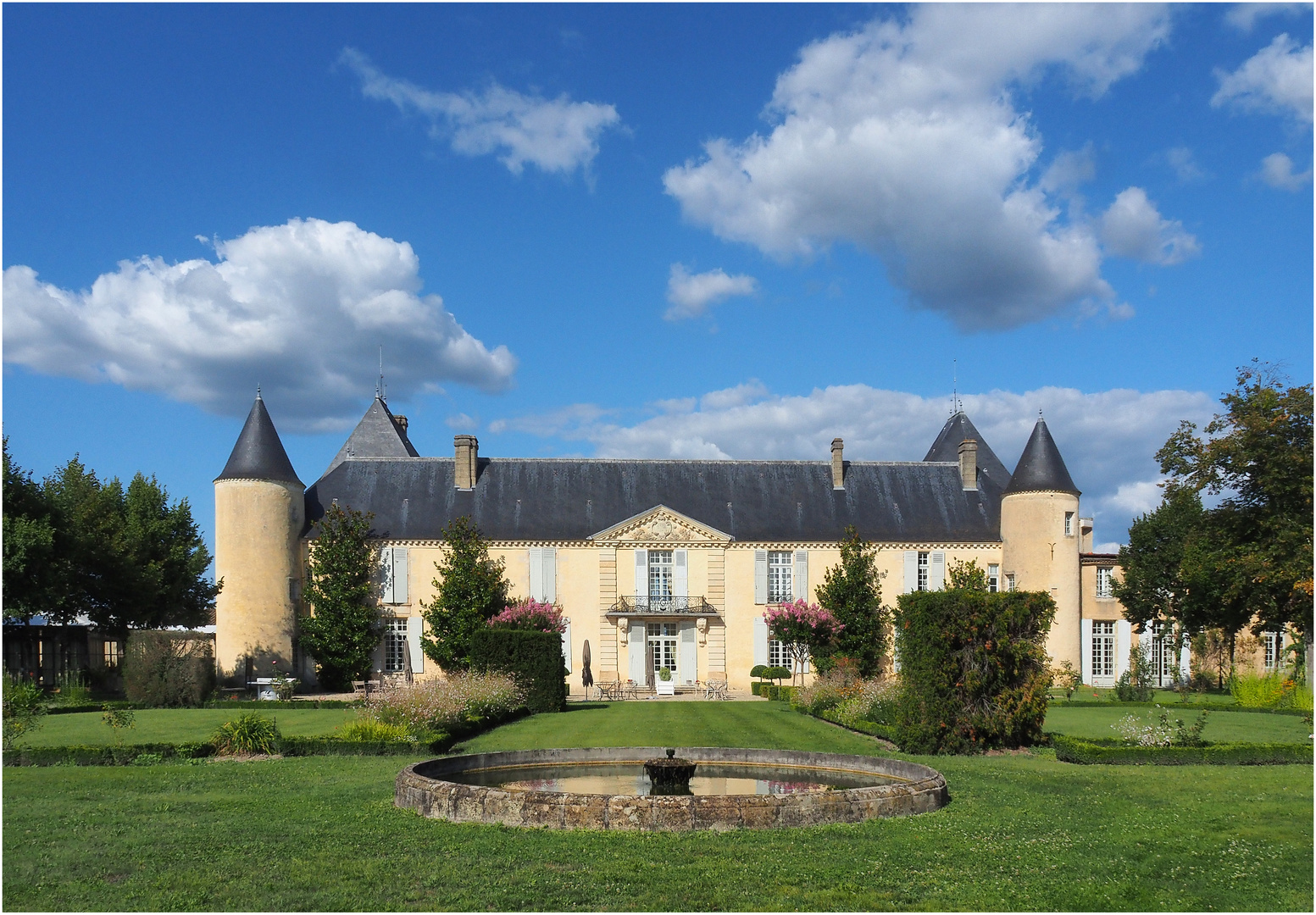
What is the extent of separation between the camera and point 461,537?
28953 millimetres

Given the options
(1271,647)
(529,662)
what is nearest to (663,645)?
(529,662)

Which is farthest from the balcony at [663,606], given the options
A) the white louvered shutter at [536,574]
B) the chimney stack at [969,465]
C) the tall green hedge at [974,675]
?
the tall green hedge at [974,675]

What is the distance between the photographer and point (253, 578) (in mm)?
27781

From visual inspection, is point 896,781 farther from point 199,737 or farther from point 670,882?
point 199,737

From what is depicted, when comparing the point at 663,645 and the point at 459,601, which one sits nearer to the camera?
the point at 459,601

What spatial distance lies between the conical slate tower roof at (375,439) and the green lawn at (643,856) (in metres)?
25.1

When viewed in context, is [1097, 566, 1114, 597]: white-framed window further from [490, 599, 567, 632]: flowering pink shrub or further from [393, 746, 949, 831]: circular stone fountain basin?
[393, 746, 949, 831]: circular stone fountain basin

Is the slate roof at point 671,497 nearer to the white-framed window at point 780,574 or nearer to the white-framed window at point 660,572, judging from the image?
the white-framed window at point 780,574

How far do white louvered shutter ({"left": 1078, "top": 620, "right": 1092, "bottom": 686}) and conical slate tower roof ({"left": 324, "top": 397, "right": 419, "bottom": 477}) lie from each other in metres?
22.3

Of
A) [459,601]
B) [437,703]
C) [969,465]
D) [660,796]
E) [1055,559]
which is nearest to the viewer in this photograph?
[660,796]

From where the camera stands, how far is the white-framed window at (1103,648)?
30.2 meters

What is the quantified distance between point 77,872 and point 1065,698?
2286cm

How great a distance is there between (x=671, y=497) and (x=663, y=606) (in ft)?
11.9

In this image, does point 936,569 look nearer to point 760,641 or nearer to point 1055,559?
point 1055,559
